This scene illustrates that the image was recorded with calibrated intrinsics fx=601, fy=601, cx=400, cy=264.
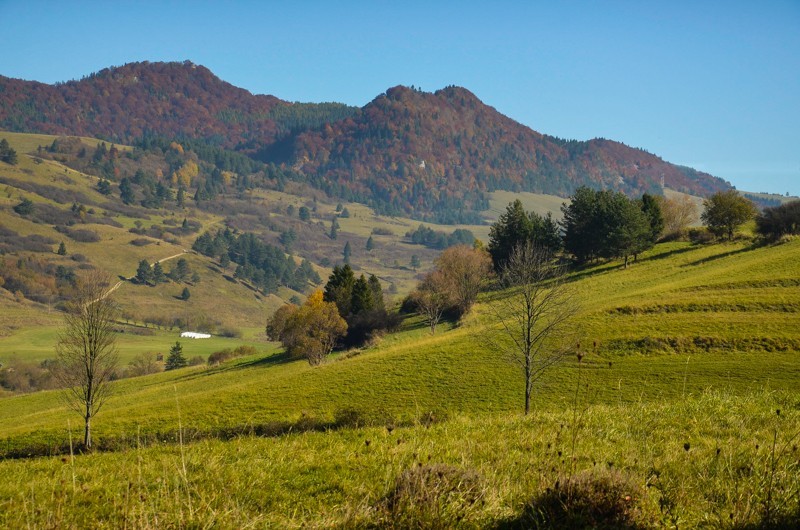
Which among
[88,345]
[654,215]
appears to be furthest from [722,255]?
[88,345]

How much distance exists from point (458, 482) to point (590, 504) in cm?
126

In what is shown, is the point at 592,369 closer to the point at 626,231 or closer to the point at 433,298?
the point at 433,298

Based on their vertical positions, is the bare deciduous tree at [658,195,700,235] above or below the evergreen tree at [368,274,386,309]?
above

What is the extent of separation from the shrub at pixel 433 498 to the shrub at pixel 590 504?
1.93 feet

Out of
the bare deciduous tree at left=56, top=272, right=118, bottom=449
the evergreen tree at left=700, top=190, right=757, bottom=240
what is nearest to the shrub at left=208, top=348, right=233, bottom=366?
the bare deciduous tree at left=56, top=272, right=118, bottom=449

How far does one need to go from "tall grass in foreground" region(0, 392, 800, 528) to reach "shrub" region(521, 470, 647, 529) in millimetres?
11

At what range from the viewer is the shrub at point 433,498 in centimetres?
518

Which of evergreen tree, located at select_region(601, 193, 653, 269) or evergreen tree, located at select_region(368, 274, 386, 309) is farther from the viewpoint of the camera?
evergreen tree, located at select_region(368, 274, 386, 309)

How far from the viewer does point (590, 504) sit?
17.6 ft

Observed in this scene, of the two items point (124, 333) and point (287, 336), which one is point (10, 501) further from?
point (124, 333)

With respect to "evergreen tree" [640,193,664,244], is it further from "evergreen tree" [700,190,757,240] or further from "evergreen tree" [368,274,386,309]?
"evergreen tree" [368,274,386,309]

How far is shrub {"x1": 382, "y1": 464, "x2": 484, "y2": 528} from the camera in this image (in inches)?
204

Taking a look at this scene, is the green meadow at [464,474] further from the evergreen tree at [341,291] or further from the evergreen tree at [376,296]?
the evergreen tree at [376,296]

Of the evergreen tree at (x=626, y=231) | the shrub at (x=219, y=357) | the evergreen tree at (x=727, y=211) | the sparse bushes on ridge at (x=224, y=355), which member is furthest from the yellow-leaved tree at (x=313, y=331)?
the evergreen tree at (x=727, y=211)
